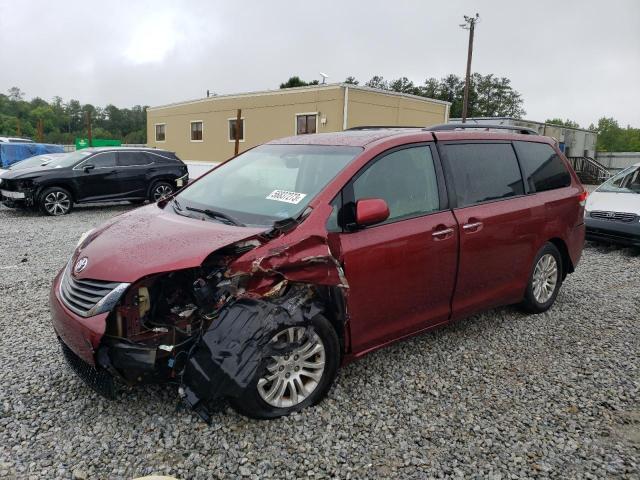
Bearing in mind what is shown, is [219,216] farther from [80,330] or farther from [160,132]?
[160,132]

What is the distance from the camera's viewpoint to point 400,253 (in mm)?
3328

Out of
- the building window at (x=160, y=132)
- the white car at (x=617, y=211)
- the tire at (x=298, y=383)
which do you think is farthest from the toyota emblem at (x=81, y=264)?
the building window at (x=160, y=132)

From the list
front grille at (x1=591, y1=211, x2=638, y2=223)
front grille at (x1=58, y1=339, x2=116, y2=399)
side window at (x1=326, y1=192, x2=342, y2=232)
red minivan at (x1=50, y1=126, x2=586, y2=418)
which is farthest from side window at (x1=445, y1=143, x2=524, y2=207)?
front grille at (x1=591, y1=211, x2=638, y2=223)

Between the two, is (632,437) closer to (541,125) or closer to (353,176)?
(353,176)

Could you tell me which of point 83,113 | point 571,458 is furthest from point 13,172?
point 83,113

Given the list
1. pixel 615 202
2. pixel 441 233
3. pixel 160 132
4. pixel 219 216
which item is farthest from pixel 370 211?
pixel 160 132

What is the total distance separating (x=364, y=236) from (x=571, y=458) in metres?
1.72

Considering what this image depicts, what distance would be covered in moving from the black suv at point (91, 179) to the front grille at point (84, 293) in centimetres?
892

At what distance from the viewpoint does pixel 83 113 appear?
87812 millimetres

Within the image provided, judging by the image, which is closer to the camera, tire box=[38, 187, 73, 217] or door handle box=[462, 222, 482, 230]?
door handle box=[462, 222, 482, 230]

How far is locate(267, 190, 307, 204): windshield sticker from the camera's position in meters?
3.24

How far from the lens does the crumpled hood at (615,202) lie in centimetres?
799

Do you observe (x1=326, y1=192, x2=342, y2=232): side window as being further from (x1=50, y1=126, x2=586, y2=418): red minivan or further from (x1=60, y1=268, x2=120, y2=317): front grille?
(x1=60, y1=268, x2=120, y2=317): front grille

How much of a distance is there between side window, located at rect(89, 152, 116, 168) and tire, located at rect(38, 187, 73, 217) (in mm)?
928
